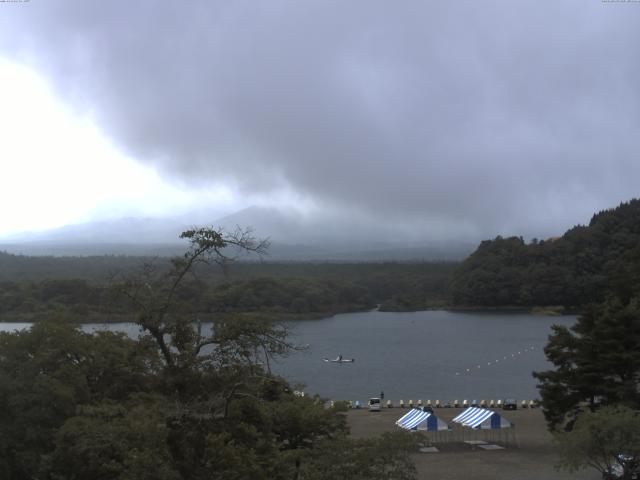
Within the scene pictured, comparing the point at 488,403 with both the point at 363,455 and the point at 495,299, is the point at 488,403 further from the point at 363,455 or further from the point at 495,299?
the point at 495,299

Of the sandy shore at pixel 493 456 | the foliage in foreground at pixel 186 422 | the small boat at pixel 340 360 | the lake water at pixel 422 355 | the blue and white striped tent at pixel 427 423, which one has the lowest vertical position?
the small boat at pixel 340 360

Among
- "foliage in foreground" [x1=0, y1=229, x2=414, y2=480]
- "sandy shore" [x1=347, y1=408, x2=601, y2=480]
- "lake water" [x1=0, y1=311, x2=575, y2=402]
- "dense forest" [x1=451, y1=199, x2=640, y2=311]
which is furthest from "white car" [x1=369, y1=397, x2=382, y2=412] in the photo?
"dense forest" [x1=451, y1=199, x2=640, y2=311]

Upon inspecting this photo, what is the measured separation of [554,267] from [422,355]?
26.9 meters

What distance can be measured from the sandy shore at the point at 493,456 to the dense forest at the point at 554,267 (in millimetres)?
42337

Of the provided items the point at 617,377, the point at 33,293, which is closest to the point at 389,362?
the point at 617,377

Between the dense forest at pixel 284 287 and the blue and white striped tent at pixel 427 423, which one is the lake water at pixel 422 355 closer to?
the dense forest at pixel 284 287

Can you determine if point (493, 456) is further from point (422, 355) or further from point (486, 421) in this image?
point (422, 355)

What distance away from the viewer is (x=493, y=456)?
49.5 feet

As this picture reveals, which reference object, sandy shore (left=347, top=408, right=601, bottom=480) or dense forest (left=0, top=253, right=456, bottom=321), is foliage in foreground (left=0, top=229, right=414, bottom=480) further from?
dense forest (left=0, top=253, right=456, bottom=321)

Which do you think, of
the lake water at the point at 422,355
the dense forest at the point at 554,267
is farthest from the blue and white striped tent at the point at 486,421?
the dense forest at the point at 554,267

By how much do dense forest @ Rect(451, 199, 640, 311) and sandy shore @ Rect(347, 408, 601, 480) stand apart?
139ft

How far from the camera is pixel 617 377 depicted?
15797 mm

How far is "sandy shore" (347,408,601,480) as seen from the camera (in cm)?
1327

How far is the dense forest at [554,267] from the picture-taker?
60.3m
